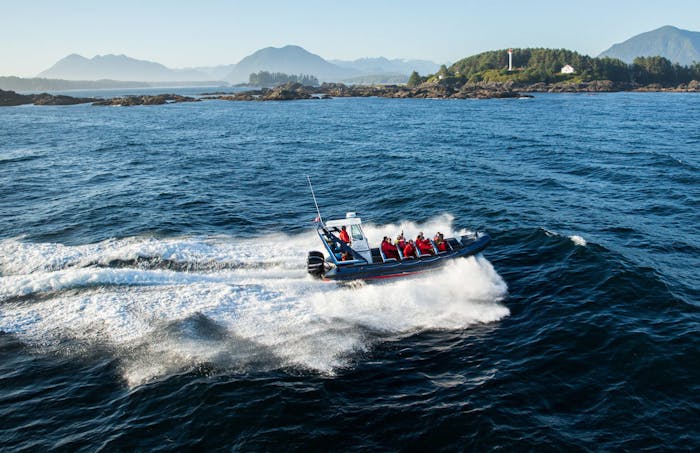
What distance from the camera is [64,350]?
1692cm

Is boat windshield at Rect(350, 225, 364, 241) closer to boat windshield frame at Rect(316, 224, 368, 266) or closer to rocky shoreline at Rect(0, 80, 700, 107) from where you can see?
boat windshield frame at Rect(316, 224, 368, 266)

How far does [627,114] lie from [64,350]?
95.0m

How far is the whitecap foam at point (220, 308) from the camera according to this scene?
16.5 meters

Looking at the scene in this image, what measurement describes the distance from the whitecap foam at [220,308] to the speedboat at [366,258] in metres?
0.49

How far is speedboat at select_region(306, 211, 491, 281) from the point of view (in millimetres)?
21031

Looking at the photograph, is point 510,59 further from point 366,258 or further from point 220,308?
point 220,308

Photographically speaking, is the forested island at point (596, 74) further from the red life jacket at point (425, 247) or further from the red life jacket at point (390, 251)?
the red life jacket at point (390, 251)

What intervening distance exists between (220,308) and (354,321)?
591cm

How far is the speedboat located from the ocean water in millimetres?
696

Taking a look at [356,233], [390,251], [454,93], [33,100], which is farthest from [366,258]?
[33,100]

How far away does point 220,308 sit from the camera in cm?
1928

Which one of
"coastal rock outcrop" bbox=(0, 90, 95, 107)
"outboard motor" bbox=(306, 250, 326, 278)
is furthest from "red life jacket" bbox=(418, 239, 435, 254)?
"coastal rock outcrop" bbox=(0, 90, 95, 107)

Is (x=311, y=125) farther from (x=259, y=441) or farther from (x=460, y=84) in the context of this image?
(x=460, y=84)

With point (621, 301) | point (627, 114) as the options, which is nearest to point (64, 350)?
point (621, 301)
